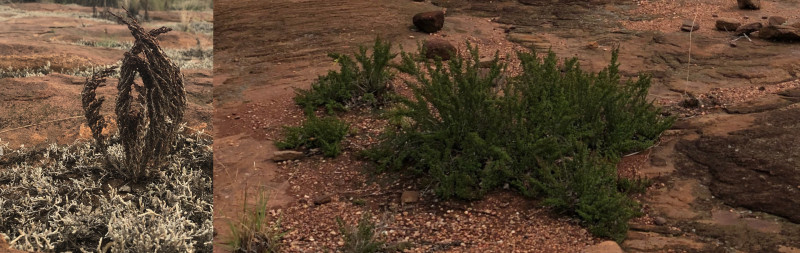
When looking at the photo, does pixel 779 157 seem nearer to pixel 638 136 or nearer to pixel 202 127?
pixel 638 136

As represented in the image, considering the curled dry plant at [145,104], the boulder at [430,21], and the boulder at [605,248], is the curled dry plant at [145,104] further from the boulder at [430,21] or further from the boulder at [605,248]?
the boulder at [430,21]

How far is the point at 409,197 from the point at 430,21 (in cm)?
444

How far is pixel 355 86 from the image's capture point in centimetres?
638

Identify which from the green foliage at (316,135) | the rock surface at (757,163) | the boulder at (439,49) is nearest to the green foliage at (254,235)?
the green foliage at (316,135)

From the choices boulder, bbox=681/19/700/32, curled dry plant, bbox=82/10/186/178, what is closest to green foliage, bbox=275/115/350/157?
curled dry plant, bbox=82/10/186/178

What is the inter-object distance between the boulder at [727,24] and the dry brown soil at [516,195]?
20 cm

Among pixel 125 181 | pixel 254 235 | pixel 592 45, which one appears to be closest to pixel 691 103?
pixel 592 45

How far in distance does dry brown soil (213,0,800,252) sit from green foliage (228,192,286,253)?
196 millimetres

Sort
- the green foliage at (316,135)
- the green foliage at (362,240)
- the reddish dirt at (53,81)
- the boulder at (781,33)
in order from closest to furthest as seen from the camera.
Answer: the green foliage at (362,240) → the reddish dirt at (53,81) → the green foliage at (316,135) → the boulder at (781,33)

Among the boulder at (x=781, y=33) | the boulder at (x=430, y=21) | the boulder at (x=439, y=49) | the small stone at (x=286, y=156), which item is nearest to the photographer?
the small stone at (x=286, y=156)

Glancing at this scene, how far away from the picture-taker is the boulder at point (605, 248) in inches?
142

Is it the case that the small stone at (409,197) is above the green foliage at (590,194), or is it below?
below

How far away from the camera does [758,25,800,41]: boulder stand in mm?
7656

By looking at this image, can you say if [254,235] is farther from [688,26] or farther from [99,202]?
[688,26]
